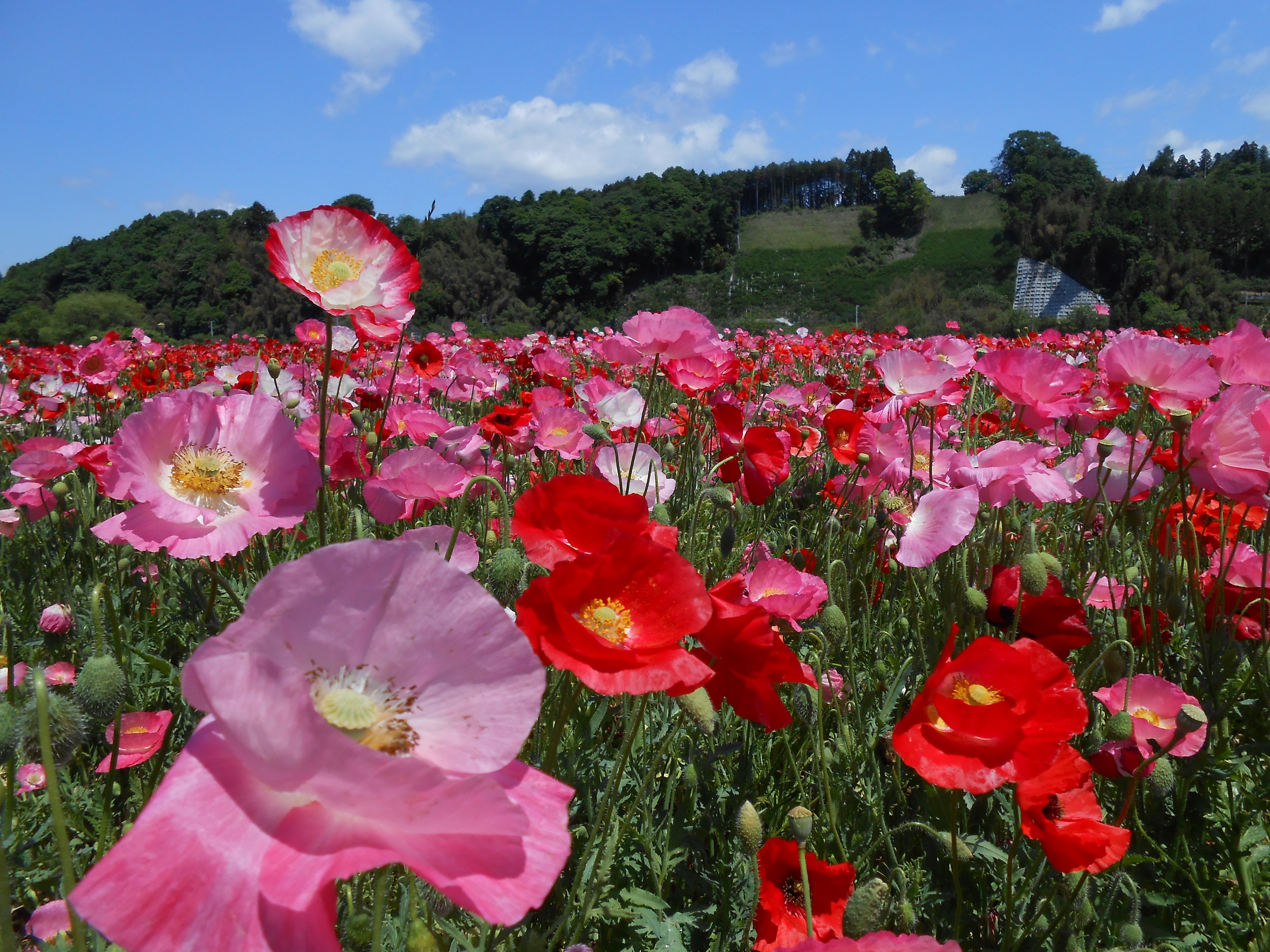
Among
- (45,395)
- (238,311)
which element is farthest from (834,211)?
(45,395)

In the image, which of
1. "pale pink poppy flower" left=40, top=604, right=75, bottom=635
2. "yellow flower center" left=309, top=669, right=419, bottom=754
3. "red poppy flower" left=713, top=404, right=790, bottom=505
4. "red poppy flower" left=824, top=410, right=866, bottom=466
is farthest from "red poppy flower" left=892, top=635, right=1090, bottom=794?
"pale pink poppy flower" left=40, top=604, right=75, bottom=635

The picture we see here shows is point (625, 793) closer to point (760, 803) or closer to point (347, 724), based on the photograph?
point (760, 803)

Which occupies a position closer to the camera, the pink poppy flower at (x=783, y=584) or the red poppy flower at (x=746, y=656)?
the red poppy flower at (x=746, y=656)

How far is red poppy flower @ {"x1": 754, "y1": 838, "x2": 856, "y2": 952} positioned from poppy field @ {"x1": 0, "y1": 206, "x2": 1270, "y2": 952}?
0.03 feet

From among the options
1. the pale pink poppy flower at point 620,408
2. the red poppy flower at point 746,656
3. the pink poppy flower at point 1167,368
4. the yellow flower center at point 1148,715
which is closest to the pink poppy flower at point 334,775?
the red poppy flower at point 746,656

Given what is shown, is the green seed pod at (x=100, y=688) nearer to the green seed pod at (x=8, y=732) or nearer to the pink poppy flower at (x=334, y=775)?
the green seed pod at (x=8, y=732)

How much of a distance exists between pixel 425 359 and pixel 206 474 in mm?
2681

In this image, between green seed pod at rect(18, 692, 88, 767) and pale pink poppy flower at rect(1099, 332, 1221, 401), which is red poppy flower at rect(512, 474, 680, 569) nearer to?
green seed pod at rect(18, 692, 88, 767)

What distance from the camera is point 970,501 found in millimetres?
1851

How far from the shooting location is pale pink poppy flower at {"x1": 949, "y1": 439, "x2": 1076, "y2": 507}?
Answer: 2.02m

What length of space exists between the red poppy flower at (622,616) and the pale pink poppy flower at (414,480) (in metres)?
0.94

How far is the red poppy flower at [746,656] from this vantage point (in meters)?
1.00

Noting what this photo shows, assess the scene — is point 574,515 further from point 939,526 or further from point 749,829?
point 939,526

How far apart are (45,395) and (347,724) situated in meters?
6.74
